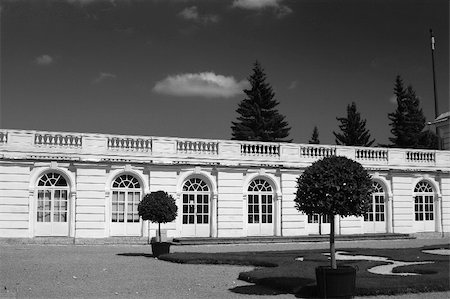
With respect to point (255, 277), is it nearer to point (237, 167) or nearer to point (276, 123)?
point (237, 167)

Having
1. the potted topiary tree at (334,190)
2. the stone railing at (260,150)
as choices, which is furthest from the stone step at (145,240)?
the potted topiary tree at (334,190)

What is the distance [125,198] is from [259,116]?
26352 millimetres

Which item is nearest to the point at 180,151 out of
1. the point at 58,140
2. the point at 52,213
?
the point at 58,140

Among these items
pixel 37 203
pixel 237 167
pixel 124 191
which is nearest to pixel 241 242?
pixel 237 167

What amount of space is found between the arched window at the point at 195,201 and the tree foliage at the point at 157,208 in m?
7.70

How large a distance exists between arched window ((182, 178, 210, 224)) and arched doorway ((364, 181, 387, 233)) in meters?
8.86

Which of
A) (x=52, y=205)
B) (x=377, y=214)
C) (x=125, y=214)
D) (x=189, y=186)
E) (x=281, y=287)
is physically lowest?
(x=281, y=287)

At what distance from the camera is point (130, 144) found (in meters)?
28.4

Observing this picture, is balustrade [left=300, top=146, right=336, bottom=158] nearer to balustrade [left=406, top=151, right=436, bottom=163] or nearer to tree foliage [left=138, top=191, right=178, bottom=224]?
balustrade [left=406, top=151, right=436, bottom=163]

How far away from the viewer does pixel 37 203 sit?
2647 centimetres

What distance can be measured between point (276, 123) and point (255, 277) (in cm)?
3991

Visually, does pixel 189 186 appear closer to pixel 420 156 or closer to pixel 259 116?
pixel 420 156

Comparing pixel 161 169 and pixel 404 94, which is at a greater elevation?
pixel 404 94

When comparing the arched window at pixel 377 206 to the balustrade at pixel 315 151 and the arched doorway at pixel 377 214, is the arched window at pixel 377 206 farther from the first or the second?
the balustrade at pixel 315 151
